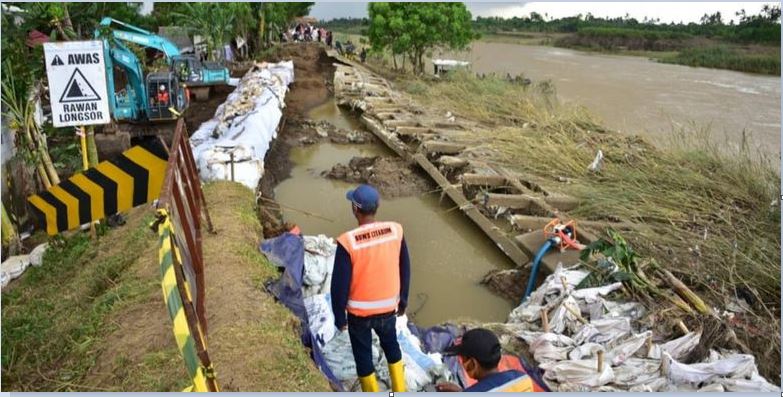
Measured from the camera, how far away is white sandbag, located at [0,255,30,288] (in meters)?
5.68

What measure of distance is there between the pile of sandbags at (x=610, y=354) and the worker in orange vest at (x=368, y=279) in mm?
1299

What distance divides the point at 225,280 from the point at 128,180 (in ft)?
3.44

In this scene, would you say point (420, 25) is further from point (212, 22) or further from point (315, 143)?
point (212, 22)

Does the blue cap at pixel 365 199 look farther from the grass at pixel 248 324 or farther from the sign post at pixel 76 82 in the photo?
the sign post at pixel 76 82

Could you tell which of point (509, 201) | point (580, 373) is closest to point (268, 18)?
point (509, 201)

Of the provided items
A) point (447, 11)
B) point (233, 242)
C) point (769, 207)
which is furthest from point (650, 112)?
point (233, 242)

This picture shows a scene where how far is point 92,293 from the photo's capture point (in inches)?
189

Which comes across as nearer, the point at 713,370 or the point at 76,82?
the point at 713,370

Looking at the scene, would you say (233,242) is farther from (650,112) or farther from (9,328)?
(650,112)

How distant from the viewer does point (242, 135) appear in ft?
28.5

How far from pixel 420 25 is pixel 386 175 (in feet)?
37.2

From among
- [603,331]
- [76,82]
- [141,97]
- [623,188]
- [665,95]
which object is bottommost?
[603,331]

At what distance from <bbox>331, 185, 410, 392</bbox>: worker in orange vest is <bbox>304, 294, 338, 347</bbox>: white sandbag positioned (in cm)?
74

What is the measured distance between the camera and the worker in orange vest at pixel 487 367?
2271mm
